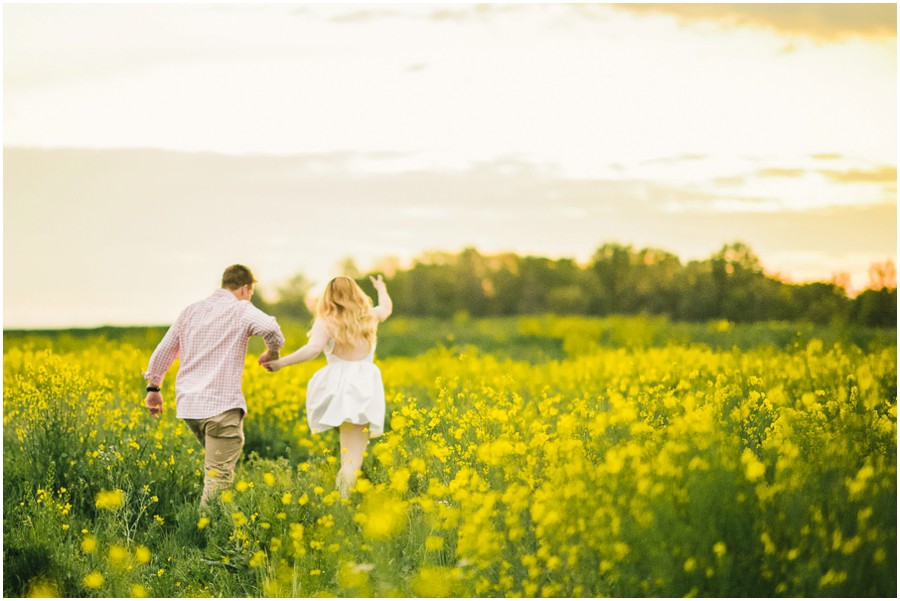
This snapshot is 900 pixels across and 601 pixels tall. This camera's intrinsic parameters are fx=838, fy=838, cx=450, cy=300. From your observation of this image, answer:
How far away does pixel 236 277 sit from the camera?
621cm

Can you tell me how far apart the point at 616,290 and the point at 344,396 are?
764 inches

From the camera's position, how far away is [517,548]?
172 inches

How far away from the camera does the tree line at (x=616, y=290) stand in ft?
52.4

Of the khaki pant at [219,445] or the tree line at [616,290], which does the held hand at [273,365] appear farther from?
the tree line at [616,290]

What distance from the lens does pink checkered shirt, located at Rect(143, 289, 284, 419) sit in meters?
6.07

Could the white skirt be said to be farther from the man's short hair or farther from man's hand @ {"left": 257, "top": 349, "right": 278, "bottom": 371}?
the man's short hair

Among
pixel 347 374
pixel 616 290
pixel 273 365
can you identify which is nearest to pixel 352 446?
pixel 347 374

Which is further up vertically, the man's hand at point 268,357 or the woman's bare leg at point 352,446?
the man's hand at point 268,357

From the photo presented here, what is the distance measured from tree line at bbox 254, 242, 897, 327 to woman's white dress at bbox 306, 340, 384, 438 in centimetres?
911

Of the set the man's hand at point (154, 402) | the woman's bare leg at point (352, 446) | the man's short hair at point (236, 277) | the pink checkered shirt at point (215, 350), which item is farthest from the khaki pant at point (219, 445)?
the man's short hair at point (236, 277)

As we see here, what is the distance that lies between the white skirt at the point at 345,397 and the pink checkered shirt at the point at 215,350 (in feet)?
1.66

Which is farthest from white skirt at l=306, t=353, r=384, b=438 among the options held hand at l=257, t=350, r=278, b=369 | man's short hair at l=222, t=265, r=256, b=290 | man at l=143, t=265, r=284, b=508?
man's short hair at l=222, t=265, r=256, b=290

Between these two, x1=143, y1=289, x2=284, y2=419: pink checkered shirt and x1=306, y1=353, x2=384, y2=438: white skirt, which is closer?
x1=143, y1=289, x2=284, y2=419: pink checkered shirt

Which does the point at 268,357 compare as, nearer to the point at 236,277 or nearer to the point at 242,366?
the point at 242,366
